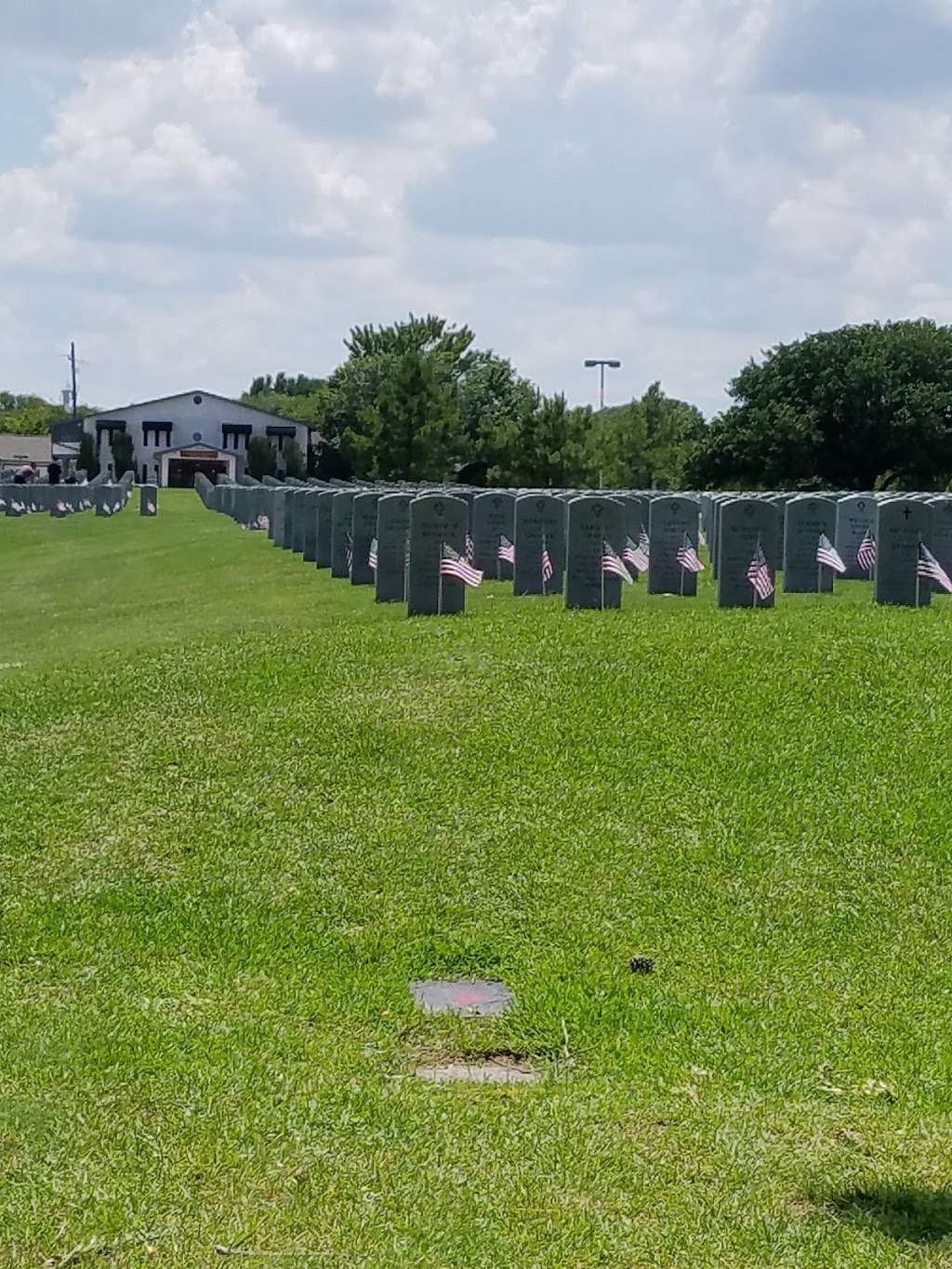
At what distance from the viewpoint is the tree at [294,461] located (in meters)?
91.9

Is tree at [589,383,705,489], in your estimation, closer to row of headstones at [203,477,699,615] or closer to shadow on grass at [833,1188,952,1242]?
row of headstones at [203,477,699,615]

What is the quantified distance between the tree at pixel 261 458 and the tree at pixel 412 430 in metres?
25.1

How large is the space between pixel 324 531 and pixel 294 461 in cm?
6979

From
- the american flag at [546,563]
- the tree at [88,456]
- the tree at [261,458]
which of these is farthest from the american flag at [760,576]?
the tree at [88,456]

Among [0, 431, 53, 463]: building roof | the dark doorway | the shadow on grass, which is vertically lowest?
the shadow on grass

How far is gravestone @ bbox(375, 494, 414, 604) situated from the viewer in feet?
55.3

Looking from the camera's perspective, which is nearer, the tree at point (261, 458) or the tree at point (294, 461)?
the tree at point (294, 461)

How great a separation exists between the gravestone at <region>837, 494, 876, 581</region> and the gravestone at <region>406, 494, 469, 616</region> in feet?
25.6

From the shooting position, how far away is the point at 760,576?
15.4m

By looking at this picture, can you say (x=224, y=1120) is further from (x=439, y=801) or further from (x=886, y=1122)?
(x=439, y=801)

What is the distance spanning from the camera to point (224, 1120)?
16.2ft

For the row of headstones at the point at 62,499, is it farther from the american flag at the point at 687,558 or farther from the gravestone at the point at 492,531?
the american flag at the point at 687,558

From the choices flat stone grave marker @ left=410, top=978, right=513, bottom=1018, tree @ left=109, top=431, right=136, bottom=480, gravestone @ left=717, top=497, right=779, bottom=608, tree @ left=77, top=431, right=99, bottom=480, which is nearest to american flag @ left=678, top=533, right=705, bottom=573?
gravestone @ left=717, top=497, right=779, bottom=608

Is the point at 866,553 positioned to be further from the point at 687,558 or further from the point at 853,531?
the point at 687,558
